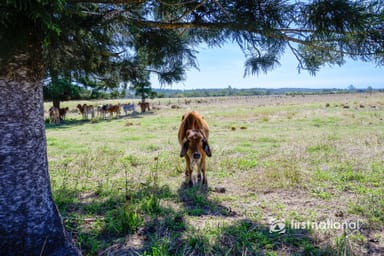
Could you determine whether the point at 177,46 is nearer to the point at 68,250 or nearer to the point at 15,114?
the point at 15,114

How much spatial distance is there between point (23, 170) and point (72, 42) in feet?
5.58

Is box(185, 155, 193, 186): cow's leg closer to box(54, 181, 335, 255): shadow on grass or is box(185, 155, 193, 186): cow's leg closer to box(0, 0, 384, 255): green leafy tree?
box(54, 181, 335, 255): shadow on grass

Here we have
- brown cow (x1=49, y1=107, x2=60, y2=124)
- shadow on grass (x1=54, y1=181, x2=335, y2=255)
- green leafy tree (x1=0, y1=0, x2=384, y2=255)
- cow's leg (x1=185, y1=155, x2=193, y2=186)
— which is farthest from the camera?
brown cow (x1=49, y1=107, x2=60, y2=124)

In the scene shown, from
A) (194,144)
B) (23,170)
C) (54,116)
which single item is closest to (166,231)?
(23,170)

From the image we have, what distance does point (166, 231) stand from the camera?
3.03 m

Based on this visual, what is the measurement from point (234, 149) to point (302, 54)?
4.32m

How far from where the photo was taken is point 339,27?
2426 millimetres

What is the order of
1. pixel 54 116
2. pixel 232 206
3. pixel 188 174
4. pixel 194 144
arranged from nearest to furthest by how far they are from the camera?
pixel 232 206
pixel 194 144
pixel 188 174
pixel 54 116

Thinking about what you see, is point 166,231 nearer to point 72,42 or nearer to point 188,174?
point 188,174

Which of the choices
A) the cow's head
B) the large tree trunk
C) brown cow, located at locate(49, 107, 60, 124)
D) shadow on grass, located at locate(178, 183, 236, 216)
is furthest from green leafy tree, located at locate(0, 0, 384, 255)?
brown cow, located at locate(49, 107, 60, 124)

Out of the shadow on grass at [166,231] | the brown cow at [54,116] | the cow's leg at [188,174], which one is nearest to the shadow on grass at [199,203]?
the shadow on grass at [166,231]

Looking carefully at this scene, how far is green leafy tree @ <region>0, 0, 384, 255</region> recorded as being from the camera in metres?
2.18

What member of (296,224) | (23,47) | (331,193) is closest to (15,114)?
(23,47)

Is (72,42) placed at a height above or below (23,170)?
above
